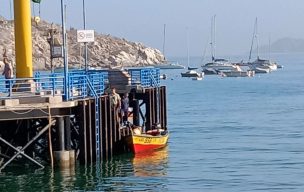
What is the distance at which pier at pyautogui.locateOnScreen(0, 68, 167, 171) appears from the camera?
33531mm

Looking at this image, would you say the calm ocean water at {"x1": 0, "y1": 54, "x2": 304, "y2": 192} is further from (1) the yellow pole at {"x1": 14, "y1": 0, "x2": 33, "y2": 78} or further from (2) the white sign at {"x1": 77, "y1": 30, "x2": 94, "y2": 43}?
(2) the white sign at {"x1": 77, "y1": 30, "x2": 94, "y2": 43}

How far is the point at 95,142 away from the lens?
36312mm

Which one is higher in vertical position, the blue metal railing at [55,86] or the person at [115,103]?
the blue metal railing at [55,86]

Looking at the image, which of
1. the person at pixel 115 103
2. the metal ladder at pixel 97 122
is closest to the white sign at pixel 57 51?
the metal ladder at pixel 97 122

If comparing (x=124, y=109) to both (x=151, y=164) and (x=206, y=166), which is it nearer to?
(x=151, y=164)

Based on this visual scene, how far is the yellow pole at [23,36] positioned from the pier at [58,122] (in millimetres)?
898

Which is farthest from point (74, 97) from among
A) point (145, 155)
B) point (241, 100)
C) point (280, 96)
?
point (280, 96)

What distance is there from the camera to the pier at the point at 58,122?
33.5m

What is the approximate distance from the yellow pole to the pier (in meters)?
0.90

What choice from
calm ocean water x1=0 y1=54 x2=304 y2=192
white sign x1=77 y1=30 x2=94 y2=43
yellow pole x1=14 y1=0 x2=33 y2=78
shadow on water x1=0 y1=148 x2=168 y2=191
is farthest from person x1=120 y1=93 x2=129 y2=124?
yellow pole x1=14 y1=0 x2=33 y2=78

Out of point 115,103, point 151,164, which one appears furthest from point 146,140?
point 115,103

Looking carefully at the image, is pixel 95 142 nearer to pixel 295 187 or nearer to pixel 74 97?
pixel 74 97

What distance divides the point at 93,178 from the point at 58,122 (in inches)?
106

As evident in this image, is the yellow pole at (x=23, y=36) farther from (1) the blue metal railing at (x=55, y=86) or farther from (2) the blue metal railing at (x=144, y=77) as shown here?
(2) the blue metal railing at (x=144, y=77)
